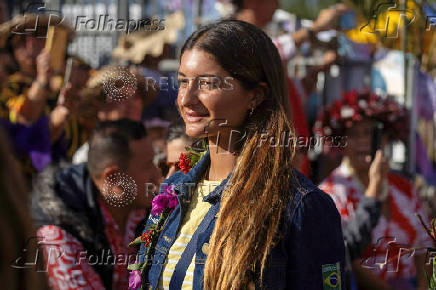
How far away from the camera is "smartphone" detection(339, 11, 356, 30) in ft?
14.5

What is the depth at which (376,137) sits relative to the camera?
3.62 meters

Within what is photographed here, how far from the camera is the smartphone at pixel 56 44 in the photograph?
350 cm

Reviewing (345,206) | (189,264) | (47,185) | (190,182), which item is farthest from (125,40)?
(189,264)

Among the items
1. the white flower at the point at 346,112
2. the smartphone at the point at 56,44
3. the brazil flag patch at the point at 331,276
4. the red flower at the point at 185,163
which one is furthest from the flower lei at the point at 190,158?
the white flower at the point at 346,112

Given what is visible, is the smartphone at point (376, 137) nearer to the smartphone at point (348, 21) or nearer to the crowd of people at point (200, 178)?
the crowd of people at point (200, 178)

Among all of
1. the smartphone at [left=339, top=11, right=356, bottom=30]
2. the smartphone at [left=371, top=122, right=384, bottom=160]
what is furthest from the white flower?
the smartphone at [left=339, top=11, right=356, bottom=30]

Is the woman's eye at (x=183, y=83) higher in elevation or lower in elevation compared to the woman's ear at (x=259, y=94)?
higher

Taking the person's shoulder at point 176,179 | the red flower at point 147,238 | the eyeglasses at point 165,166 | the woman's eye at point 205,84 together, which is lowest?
the red flower at point 147,238

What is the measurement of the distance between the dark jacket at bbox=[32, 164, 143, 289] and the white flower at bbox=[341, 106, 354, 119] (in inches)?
66.7

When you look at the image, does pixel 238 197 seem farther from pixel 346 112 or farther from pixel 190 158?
pixel 346 112

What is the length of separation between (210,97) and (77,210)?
1.12 meters

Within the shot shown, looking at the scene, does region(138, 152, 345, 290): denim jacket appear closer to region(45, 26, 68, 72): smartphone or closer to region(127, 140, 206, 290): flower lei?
region(127, 140, 206, 290): flower lei

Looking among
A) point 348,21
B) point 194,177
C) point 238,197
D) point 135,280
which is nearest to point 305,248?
point 238,197

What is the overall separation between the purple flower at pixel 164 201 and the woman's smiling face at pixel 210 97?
0.21 meters
